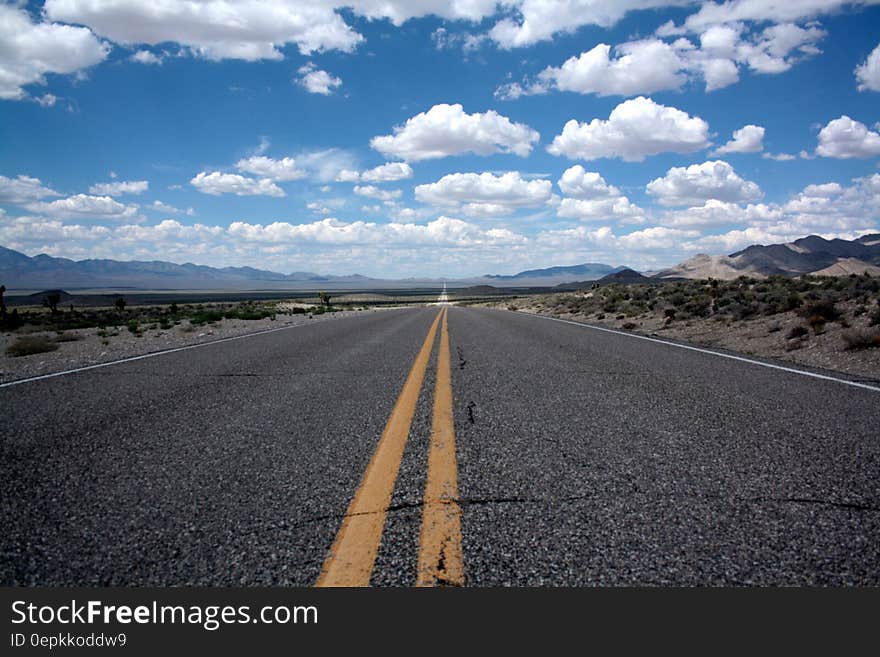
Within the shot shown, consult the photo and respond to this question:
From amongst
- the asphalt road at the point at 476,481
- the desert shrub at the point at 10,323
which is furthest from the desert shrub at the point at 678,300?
the desert shrub at the point at 10,323

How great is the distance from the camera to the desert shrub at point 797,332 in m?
10.5

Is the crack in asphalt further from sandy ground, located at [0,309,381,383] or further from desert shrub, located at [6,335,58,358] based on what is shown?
desert shrub, located at [6,335,58,358]

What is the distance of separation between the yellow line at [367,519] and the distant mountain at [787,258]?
146593 millimetres

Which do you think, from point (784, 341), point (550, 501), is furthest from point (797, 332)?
point (550, 501)

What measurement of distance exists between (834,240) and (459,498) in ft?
673

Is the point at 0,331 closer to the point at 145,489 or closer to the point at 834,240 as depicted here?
the point at 145,489

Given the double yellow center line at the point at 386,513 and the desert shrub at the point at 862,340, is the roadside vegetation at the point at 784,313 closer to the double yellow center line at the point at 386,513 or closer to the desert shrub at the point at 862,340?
the desert shrub at the point at 862,340

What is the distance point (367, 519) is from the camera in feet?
7.75

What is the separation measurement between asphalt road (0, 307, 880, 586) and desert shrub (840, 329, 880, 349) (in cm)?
372

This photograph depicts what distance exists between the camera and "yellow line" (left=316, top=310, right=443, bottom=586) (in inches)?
75.8

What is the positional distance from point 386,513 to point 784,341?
35.7 feet

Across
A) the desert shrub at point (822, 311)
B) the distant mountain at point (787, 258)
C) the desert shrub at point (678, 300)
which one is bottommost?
the desert shrub at point (822, 311)

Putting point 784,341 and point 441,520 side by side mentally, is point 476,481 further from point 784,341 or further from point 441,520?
point 784,341

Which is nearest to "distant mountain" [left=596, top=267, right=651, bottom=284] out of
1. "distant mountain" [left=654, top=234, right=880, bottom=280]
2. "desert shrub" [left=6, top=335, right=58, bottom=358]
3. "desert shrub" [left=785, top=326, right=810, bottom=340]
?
"distant mountain" [left=654, top=234, right=880, bottom=280]
